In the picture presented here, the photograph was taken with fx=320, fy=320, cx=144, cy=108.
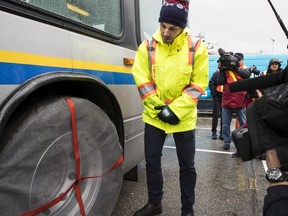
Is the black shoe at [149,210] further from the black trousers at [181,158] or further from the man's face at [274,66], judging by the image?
the man's face at [274,66]

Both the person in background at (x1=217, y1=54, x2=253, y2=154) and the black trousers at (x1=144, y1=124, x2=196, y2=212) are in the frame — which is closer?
the black trousers at (x1=144, y1=124, x2=196, y2=212)

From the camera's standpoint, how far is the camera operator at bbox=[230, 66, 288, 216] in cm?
111

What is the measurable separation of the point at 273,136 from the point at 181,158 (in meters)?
1.33

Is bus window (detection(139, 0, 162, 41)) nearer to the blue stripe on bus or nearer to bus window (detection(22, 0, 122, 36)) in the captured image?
bus window (detection(22, 0, 122, 36))

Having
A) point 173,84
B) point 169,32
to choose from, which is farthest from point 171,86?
point 169,32

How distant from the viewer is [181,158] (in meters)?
2.47

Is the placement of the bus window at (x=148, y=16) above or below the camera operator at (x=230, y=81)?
above

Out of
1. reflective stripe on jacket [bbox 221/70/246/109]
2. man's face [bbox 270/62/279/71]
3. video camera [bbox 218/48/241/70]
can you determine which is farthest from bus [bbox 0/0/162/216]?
man's face [bbox 270/62/279/71]

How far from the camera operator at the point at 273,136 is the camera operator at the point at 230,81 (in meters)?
3.50

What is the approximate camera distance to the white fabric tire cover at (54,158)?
1.47 m

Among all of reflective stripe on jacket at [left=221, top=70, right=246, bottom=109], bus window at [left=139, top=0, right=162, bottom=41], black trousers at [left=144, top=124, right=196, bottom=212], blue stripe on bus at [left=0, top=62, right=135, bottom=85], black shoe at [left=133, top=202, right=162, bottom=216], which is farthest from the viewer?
reflective stripe on jacket at [left=221, top=70, right=246, bottom=109]

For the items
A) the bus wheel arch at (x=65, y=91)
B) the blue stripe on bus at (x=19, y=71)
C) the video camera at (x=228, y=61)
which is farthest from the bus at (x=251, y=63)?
the blue stripe on bus at (x=19, y=71)

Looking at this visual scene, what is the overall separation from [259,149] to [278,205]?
0.70ft

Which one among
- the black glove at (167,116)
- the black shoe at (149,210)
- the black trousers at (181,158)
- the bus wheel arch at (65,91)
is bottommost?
the black shoe at (149,210)
